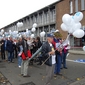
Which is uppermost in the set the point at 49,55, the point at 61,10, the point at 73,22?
the point at 61,10

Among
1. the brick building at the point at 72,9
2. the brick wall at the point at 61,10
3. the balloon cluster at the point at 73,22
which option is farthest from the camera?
the brick wall at the point at 61,10

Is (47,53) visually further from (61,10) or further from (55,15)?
(55,15)

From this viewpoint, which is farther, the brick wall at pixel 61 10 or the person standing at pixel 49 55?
the brick wall at pixel 61 10

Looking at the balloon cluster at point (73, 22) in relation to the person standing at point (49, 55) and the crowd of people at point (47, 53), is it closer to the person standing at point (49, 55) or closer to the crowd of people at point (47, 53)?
the crowd of people at point (47, 53)

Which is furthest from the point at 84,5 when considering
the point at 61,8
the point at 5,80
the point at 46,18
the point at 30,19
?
the point at 30,19

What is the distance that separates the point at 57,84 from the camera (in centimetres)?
583

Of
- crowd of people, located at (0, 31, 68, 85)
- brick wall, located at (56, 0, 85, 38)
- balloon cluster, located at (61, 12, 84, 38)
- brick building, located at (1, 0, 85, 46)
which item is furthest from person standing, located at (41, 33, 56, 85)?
brick wall, located at (56, 0, 85, 38)

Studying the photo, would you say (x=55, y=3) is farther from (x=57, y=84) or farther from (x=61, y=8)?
(x=57, y=84)

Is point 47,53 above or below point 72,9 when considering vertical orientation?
below

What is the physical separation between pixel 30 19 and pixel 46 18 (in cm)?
768

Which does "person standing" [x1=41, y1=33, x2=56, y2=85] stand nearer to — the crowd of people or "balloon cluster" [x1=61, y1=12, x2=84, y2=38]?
the crowd of people

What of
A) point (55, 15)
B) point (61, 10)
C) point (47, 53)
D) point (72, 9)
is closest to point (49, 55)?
point (47, 53)

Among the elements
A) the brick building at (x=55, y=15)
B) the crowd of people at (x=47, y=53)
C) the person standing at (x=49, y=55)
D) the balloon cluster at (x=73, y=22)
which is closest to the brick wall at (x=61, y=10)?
the brick building at (x=55, y=15)

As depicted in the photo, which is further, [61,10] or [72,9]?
[61,10]
